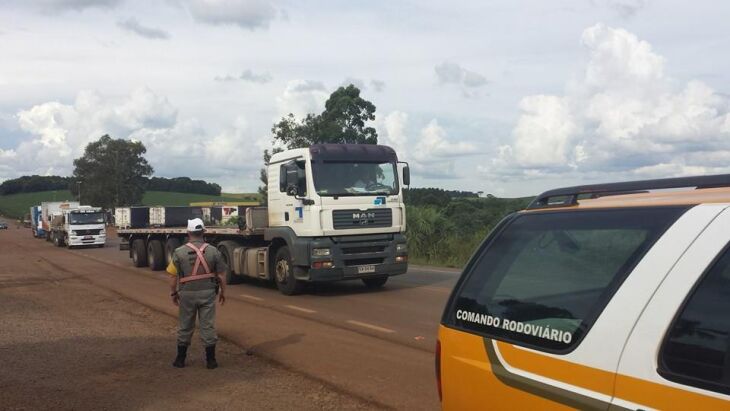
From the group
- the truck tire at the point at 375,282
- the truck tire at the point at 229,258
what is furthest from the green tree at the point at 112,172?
the truck tire at the point at 375,282

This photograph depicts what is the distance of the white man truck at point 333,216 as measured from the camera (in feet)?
41.2

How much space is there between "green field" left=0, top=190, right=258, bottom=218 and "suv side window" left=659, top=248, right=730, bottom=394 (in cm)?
10358

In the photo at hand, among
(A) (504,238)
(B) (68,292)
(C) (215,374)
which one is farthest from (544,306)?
(B) (68,292)

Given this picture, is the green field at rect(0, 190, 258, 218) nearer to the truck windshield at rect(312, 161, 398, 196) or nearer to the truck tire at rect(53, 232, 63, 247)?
the truck tire at rect(53, 232, 63, 247)

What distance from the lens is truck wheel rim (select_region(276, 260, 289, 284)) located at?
13270mm

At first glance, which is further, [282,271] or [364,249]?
[282,271]

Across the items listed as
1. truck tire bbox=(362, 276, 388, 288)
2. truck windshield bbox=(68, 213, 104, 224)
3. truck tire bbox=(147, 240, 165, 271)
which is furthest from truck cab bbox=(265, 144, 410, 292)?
truck windshield bbox=(68, 213, 104, 224)

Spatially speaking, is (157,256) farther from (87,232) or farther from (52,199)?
(52,199)

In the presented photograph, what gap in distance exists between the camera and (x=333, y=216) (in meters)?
12.6

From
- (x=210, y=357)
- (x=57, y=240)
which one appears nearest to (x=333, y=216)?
(x=210, y=357)

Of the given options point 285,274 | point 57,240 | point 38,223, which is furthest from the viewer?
point 38,223

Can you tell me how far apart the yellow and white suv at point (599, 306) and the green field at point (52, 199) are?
337 ft

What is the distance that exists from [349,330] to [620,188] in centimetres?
648

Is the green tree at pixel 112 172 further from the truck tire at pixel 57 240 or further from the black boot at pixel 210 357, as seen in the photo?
the black boot at pixel 210 357
